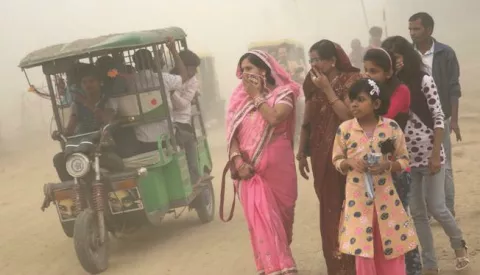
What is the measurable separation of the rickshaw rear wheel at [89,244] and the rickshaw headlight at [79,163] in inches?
14.8

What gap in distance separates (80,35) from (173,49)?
29.9 meters

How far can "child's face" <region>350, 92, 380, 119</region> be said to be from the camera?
372cm

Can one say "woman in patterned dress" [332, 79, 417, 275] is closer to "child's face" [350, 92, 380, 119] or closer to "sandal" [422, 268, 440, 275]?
"child's face" [350, 92, 380, 119]

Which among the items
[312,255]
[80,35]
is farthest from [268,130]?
[80,35]

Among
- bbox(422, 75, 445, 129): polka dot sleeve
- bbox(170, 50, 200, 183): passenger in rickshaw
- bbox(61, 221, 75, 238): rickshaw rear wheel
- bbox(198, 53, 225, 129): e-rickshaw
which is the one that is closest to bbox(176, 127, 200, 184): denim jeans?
bbox(170, 50, 200, 183): passenger in rickshaw

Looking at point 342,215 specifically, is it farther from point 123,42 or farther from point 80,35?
point 80,35

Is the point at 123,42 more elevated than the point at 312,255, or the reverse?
the point at 123,42

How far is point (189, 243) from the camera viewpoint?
272 inches

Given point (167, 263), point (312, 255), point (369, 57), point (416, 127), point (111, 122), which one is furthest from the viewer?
point (111, 122)

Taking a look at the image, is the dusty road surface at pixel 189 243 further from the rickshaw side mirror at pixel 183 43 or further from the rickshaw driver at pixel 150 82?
the rickshaw side mirror at pixel 183 43

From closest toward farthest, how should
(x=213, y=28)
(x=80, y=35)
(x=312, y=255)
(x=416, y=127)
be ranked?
1. (x=416, y=127)
2. (x=312, y=255)
3. (x=80, y=35)
4. (x=213, y=28)

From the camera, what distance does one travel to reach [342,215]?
4051 millimetres

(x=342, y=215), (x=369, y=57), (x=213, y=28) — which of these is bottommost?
(x=213, y=28)

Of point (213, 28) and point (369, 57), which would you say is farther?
point (213, 28)
